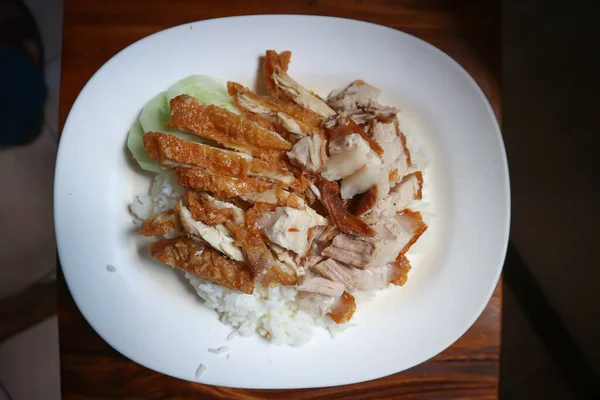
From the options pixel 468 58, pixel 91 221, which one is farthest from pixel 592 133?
pixel 91 221

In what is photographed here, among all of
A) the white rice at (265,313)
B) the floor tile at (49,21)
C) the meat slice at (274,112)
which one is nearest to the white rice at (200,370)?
the white rice at (265,313)

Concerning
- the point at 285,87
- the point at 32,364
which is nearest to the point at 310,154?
the point at 285,87

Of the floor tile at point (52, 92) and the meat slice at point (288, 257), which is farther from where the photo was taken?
the floor tile at point (52, 92)

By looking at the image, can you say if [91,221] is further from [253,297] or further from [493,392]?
[493,392]

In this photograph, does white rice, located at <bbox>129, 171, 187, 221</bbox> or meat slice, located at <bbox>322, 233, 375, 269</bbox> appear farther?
white rice, located at <bbox>129, 171, 187, 221</bbox>

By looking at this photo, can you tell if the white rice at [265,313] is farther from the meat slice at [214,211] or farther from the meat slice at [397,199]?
the meat slice at [397,199]

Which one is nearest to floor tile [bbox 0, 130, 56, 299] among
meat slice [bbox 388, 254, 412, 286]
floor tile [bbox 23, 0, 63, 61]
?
floor tile [bbox 23, 0, 63, 61]

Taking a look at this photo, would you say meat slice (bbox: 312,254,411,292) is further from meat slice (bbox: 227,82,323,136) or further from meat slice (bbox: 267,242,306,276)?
meat slice (bbox: 227,82,323,136)

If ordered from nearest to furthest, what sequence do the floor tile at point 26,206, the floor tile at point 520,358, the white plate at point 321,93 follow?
the white plate at point 321,93 → the floor tile at point 520,358 → the floor tile at point 26,206
